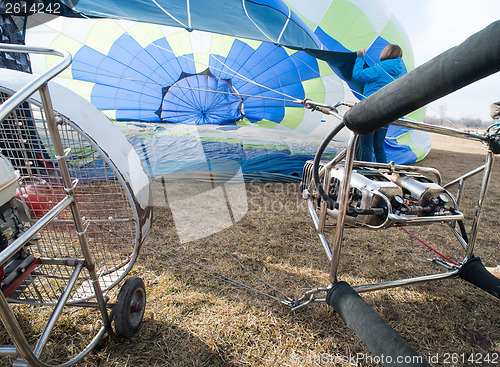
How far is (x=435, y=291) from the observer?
1.59 m

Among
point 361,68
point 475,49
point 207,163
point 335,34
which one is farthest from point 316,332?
point 335,34

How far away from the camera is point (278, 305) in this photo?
56.4 inches

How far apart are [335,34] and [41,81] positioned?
154 inches

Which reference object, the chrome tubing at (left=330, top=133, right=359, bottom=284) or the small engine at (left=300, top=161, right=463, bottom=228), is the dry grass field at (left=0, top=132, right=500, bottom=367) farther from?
the small engine at (left=300, top=161, right=463, bottom=228)

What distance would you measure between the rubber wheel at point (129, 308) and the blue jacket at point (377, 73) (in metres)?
2.94

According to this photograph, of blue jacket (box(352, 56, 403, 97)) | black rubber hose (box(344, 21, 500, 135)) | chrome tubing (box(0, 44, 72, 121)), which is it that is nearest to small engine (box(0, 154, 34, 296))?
chrome tubing (box(0, 44, 72, 121))

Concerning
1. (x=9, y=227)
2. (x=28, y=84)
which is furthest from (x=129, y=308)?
(x=28, y=84)

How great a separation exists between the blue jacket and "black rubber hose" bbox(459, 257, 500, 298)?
217cm

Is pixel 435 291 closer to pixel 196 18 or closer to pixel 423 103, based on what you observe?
pixel 423 103

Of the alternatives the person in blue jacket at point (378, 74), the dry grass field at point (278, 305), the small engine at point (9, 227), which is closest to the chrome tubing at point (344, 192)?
the dry grass field at point (278, 305)

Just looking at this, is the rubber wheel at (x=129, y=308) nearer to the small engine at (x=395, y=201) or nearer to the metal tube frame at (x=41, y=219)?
the metal tube frame at (x=41, y=219)

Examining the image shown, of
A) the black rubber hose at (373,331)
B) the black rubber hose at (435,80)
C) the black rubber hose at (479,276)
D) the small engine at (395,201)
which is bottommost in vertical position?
the black rubber hose at (479,276)

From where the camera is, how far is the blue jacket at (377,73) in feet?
9.43

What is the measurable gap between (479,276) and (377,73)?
90.5 inches
